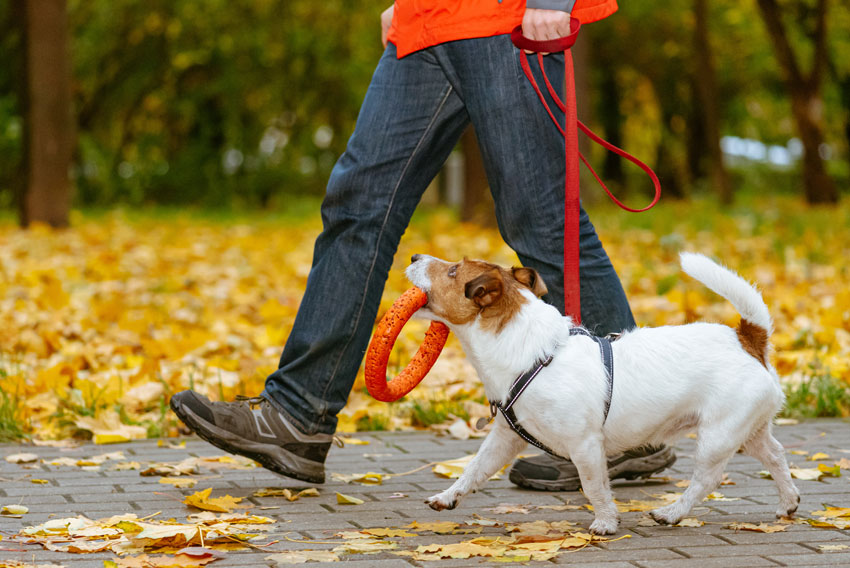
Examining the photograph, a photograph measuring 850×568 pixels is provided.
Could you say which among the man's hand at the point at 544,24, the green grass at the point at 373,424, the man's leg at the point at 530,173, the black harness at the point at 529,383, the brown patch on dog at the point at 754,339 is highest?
the man's hand at the point at 544,24

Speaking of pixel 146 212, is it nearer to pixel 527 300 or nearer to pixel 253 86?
pixel 253 86

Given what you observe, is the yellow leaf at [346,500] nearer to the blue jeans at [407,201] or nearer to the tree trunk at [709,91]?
the blue jeans at [407,201]

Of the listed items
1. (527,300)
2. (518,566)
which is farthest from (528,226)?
(518,566)

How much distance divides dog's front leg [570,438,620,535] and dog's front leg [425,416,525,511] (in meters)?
0.29

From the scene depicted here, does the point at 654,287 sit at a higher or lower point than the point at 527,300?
lower

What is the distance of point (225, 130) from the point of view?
22391 mm

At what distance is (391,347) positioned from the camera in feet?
11.5

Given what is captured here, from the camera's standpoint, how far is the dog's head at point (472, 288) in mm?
3332

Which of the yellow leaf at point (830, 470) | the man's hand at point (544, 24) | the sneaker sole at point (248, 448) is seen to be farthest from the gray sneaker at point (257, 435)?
the yellow leaf at point (830, 470)

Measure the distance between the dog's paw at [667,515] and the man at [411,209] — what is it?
0.50 metres

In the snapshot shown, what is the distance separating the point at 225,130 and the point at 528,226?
759 inches

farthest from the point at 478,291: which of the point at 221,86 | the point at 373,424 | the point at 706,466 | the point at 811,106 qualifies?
the point at 221,86

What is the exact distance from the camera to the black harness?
329cm

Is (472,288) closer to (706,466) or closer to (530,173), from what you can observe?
(530,173)
